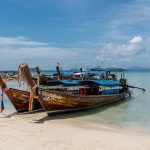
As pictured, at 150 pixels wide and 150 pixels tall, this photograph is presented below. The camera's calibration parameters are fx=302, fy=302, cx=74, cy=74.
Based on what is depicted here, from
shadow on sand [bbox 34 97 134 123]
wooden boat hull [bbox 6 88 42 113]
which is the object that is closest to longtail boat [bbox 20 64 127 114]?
shadow on sand [bbox 34 97 134 123]

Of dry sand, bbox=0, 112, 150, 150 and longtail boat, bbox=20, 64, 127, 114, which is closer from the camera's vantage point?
dry sand, bbox=0, 112, 150, 150

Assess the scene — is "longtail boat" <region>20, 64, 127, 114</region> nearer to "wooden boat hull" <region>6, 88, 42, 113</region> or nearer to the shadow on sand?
the shadow on sand

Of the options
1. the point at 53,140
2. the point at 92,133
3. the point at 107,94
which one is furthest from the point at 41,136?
the point at 107,94

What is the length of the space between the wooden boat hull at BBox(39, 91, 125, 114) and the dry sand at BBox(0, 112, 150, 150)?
877 mm

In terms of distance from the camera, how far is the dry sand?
990 centimetres

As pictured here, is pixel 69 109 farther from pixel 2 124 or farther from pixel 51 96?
pixel 2 124

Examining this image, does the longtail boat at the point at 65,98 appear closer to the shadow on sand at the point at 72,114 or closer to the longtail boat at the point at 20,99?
the shadow on sand at the point at 72,114

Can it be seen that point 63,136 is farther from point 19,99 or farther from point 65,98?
point 19,99

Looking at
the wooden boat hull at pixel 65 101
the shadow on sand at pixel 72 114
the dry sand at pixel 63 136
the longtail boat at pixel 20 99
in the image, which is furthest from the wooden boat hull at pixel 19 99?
the wooden boat hull at pixel 65 101

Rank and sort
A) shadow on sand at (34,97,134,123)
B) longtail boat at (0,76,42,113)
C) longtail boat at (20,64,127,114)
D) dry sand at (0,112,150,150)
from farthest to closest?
longtail boat at (0,76,42,113), shadow on sand at (34,97,134,123), longtail boat at (20,64,127,114), dry sand at (0,112,150,150)

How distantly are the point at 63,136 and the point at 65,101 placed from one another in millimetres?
5514

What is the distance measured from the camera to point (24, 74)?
1485 centimetres

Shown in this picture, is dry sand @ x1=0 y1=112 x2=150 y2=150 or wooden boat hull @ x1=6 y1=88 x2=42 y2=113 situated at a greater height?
wooden boat hull @ x1=6 y1=88 x2=42 y2=113

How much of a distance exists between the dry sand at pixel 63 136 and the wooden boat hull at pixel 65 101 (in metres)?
0.88
